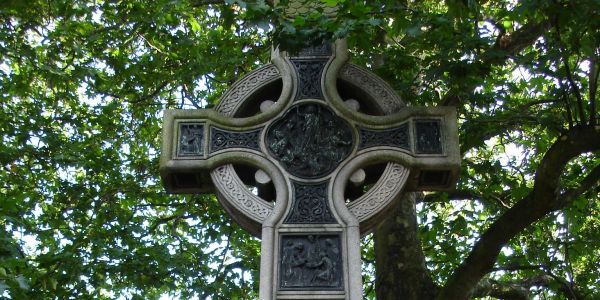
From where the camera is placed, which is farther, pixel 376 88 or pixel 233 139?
pixel 376 88

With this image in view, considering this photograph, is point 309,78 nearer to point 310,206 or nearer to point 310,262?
point 310,206

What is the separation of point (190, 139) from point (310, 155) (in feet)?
2.64

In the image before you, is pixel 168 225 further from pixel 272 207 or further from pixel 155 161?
pixel 272 207

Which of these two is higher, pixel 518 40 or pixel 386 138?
pixel 518 40

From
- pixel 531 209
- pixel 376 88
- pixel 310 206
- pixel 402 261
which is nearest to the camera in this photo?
pixel 310 206

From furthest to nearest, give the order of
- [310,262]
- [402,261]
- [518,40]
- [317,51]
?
1. [518,40]
2. [402,261]
3. [317,51]
4. [310,262]

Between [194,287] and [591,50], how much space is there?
5113mm

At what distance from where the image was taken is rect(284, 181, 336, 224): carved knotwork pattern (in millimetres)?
4910

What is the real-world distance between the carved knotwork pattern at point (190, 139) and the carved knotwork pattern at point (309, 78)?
694 millimetres

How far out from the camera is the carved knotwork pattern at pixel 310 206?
4910mm

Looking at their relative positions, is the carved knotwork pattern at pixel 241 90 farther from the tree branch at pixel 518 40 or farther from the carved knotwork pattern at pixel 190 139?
the tree branch at pixel 518 40

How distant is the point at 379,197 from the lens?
499 centimetres

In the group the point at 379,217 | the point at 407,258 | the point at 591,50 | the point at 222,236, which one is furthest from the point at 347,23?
the point at 222,236

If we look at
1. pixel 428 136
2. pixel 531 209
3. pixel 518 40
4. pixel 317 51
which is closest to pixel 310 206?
pixel 428 136
